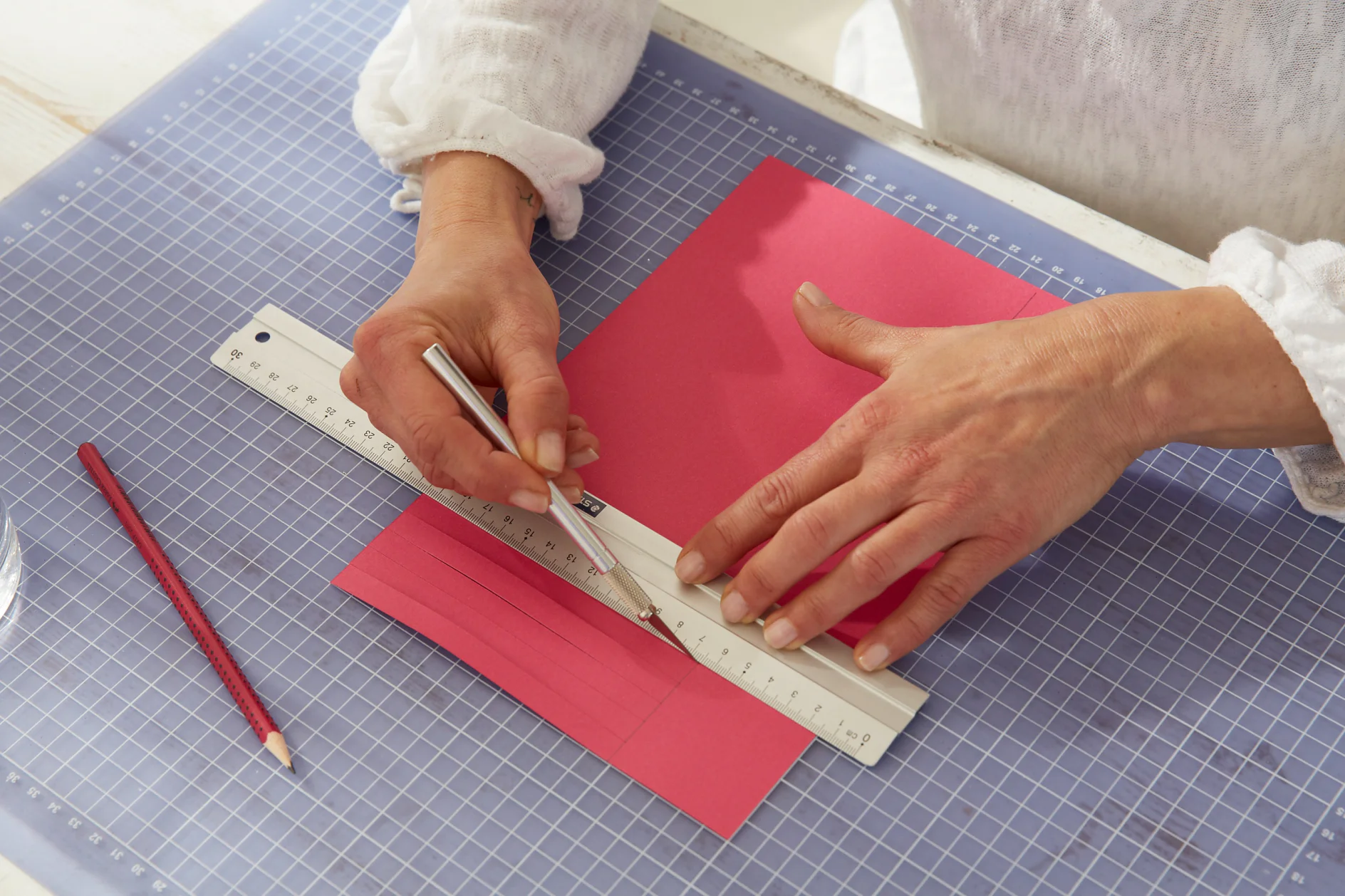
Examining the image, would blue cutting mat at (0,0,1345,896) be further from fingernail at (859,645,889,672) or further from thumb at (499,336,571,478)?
thumb at (499,336,571,478)

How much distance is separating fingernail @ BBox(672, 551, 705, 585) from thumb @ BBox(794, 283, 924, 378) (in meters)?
0.24

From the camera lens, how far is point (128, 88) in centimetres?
138

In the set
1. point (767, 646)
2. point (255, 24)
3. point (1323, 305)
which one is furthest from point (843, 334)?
point (255, 24)

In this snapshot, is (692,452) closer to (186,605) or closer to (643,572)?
(643,572)

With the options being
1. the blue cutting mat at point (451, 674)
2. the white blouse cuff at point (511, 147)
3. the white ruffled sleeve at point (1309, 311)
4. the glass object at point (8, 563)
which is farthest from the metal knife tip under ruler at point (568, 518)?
the white ruffled sleeve at point (1309, 311)

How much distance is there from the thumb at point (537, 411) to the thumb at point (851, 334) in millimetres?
248

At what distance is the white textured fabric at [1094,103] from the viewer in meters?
1.09

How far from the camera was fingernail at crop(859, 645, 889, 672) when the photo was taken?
0.96 meters

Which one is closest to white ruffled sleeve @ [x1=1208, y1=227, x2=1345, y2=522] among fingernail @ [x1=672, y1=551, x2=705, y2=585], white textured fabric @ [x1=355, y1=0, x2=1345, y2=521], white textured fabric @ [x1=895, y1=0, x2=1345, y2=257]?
white textured fabric @ [x1=355, y1=0, x2=1345, y2=521]

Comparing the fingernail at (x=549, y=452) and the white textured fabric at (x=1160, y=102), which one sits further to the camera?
the white textured fabric at (x=1160, y=102)

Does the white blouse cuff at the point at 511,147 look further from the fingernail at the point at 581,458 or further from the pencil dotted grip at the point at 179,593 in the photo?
the pencil dotted grip at the point at 179,593

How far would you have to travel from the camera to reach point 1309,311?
0.98 m

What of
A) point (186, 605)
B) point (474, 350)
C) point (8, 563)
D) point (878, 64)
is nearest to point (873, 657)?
point (474, 350)

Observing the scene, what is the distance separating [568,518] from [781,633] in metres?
0.20
